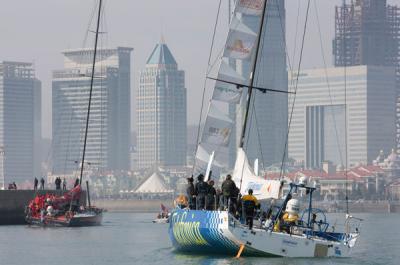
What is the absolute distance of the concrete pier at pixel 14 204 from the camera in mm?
96125

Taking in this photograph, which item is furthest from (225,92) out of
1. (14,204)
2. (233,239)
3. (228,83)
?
(14,204)

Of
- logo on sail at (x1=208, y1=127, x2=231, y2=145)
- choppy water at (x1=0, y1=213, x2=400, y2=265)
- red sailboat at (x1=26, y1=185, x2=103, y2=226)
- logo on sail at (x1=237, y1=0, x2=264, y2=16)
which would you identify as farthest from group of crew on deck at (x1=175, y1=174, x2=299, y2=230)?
red sailboat at (x1=26, y1=185, x2=103, y2=226)

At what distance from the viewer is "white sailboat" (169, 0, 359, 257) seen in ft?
171

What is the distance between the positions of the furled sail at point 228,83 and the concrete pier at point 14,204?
1650 inches

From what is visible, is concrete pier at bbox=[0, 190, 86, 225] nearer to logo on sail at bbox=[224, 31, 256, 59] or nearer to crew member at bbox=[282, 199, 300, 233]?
logo on sail at bbox=[224, 31, 256, 59]

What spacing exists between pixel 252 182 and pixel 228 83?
12.7 feet

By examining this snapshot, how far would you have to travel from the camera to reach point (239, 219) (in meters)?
52.3

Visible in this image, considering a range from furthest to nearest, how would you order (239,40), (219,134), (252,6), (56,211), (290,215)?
(56,211) → (252,6) → (239,40) → (219,134) → (290,215)

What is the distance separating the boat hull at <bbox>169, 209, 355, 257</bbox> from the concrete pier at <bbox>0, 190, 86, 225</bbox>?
42198 millimetres

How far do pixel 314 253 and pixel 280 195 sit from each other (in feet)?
8.07

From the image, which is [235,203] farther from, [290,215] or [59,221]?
[59,221]

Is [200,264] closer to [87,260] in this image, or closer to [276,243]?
[276,243]

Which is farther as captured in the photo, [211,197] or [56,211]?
[56,211]

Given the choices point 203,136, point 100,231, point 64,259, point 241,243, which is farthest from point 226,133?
point 100,231
